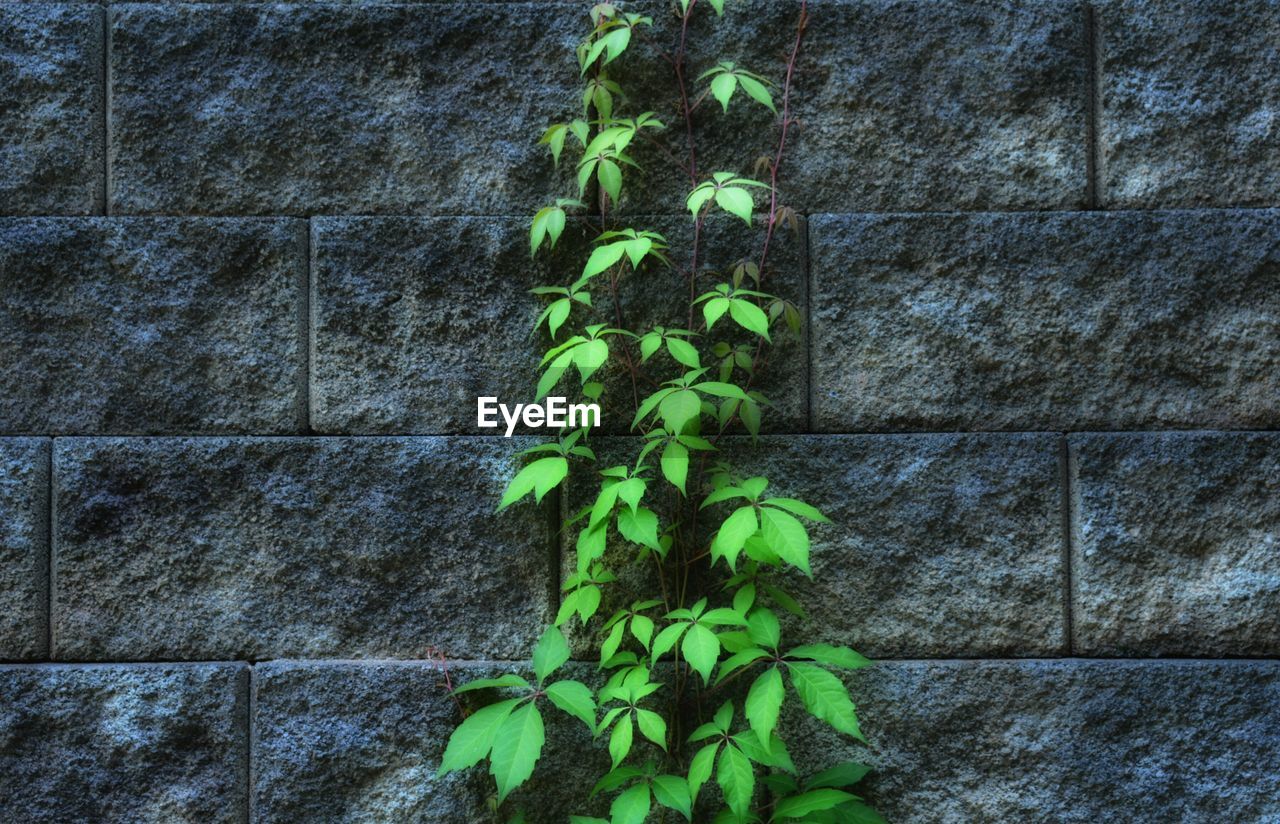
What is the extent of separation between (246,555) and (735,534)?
1328 mm

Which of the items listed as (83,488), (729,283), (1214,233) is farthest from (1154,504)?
(83,488)

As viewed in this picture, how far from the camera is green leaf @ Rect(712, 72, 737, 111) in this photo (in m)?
2.41

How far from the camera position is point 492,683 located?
97.2 inches

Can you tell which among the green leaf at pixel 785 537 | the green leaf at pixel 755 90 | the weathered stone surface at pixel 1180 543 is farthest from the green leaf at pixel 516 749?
the green leaf at pixel 755 90

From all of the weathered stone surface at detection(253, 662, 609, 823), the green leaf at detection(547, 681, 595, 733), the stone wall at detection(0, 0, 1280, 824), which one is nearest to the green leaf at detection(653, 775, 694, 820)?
the green leaf at detection(547, 681, 595, 733)

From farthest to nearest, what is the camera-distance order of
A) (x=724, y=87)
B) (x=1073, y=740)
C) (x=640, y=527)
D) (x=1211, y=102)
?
(x=1211, y=102)
(x=1073, y=740)
(x=724, y=87)
(x=640, y=527)

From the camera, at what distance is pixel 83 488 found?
8.45ft

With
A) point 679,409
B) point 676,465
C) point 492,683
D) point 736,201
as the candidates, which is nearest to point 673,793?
point 492,683

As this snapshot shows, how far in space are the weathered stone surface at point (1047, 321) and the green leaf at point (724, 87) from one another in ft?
1.46

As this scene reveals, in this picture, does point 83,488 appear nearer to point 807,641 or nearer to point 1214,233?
point 807,641

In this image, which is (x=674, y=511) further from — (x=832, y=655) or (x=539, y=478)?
(x=832, y=655)

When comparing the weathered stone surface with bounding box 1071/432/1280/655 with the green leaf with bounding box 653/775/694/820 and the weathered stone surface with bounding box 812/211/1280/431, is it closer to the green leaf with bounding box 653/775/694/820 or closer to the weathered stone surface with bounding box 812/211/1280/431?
the weathered stone surface with bounding box 812/211/1280/431

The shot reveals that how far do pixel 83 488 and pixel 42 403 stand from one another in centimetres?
26

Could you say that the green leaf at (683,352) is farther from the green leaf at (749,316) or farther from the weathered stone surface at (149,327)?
the weathered stone surface at (149,327)
